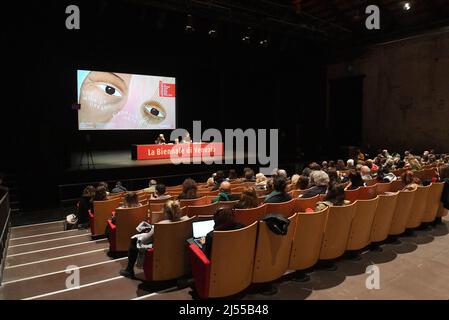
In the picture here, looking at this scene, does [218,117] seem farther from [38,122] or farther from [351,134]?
[38,122]

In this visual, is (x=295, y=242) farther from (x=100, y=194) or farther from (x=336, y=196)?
(x=100, y=194)

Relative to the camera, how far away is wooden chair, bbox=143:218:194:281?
114 inches

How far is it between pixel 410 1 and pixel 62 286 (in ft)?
38.1

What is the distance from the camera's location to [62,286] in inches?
120

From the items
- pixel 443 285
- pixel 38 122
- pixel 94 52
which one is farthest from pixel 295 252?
pixel 94 52

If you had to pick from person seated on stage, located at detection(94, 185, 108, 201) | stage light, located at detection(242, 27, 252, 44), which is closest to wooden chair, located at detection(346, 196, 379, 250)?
person seated on stage, located at detection(94, 185, 108, 201)

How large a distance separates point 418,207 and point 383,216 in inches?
37.6

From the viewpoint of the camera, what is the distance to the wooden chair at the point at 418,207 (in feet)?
14.2

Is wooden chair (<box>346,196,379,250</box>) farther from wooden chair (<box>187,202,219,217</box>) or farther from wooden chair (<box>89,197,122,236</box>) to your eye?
wooden chair (<box>89,197,122,236</box>)

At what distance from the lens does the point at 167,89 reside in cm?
1138

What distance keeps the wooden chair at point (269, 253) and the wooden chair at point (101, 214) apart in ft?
8.62

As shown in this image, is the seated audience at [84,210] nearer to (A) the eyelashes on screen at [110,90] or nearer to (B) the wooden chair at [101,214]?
(B) the wooden chair at [101,214]

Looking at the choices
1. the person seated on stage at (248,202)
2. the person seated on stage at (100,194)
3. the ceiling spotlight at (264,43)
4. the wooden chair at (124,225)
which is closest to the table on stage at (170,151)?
the ceiling spotlight at (264,43)

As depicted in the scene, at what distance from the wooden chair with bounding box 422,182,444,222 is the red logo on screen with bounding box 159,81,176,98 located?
880 centimetres
